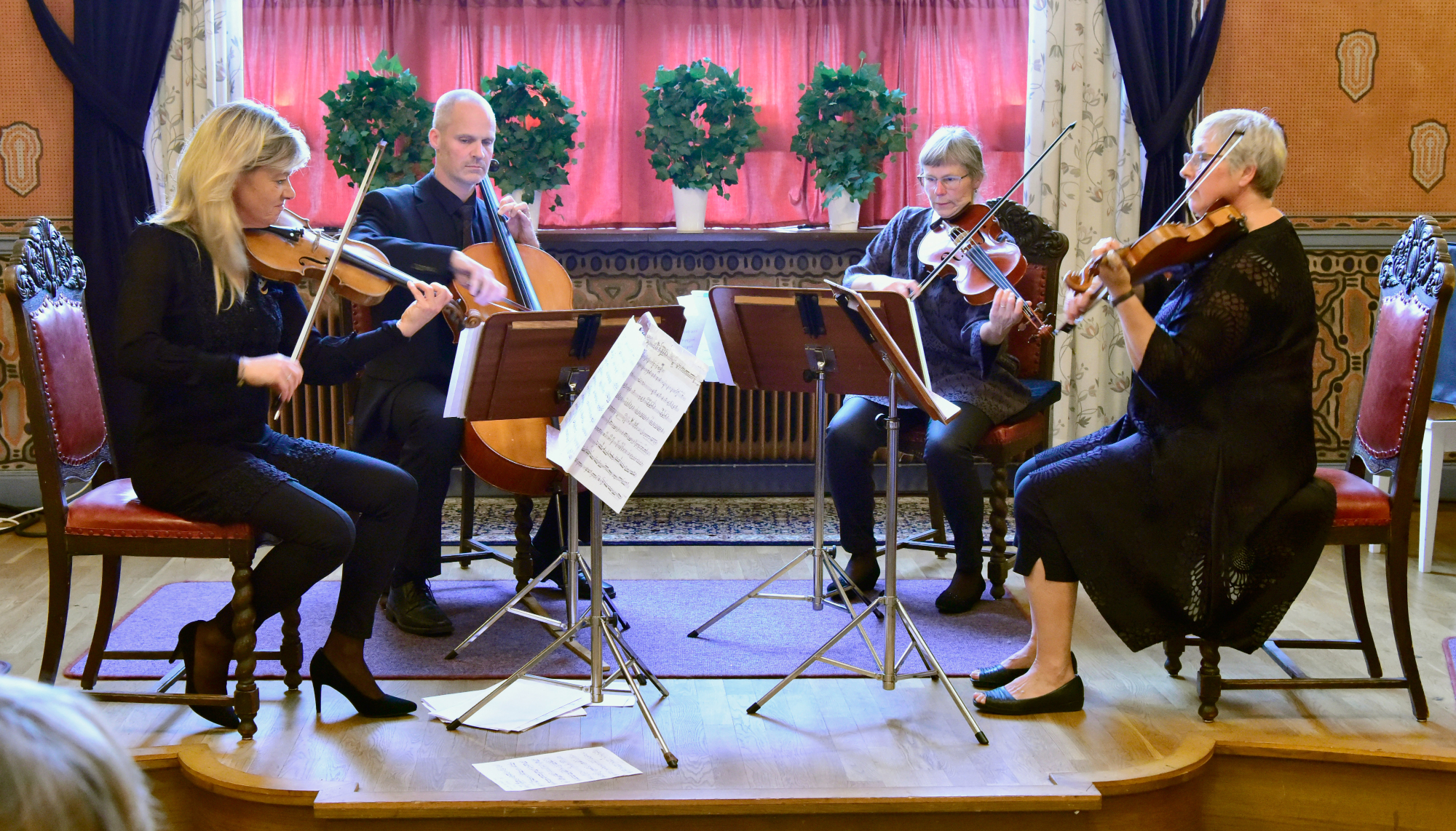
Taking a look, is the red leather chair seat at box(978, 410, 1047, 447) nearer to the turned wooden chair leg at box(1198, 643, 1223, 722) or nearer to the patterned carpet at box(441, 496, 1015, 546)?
the patterned carpet at box(441, 496, 1015, 546)

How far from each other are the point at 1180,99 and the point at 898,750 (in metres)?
2.81

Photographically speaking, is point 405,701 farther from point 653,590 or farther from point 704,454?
point 704,454

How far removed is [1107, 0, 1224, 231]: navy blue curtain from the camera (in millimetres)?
4164

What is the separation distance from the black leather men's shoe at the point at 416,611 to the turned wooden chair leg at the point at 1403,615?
2.04 meters

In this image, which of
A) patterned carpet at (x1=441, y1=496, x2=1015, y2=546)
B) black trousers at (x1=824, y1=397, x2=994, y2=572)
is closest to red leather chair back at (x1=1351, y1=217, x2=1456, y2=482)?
black trousers at (x1=824, y1=397, x2=994, y2=572)

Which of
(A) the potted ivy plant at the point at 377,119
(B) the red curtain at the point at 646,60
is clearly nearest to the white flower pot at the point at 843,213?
(B) the red curtain at the point at 646,60

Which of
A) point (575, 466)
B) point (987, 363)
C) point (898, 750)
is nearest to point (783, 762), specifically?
point (898, 750)

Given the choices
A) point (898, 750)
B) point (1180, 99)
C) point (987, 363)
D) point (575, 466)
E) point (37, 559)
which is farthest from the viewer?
point (1180, 99)

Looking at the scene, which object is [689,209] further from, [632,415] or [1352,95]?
[1352,95]

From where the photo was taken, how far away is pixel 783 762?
222 centimetres

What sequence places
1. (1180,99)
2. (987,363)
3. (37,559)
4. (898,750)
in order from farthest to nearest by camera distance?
(1180,99) → (37,559) → (987,363) → (898,750)

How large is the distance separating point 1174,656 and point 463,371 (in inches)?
62.8

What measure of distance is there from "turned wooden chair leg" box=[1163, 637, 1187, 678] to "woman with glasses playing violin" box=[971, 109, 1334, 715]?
0.13m

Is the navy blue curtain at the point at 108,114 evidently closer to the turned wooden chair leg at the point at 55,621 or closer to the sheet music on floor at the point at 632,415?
the turned wooden chair leg at the point at 55,621
